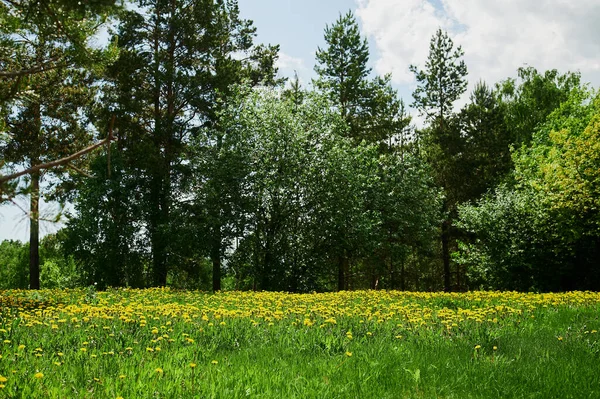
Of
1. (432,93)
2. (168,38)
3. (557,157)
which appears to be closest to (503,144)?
(432,93)

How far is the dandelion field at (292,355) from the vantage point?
427 centimetres

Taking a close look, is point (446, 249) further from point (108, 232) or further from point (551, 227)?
point (108, 232)

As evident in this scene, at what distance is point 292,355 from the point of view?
5.62 metres

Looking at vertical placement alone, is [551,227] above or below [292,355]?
above

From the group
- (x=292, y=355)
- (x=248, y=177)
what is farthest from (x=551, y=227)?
(x=292, y=355)

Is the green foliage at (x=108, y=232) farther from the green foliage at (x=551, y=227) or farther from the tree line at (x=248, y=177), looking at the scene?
the green foliage at (x=551, y=227)

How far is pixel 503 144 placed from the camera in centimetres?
3444

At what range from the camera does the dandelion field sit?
14.0 ft

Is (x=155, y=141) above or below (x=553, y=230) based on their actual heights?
above

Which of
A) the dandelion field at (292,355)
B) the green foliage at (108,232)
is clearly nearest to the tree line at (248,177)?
the green foliage at (108,232)

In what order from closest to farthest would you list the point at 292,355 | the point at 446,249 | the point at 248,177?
1. the point at 292,355
2. the point at 248,177
3. the point at 446,249

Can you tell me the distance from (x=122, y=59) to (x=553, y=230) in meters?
22.0

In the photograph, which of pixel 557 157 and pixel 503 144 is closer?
pixel 557 157

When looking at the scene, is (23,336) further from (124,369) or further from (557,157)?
(557,157)
